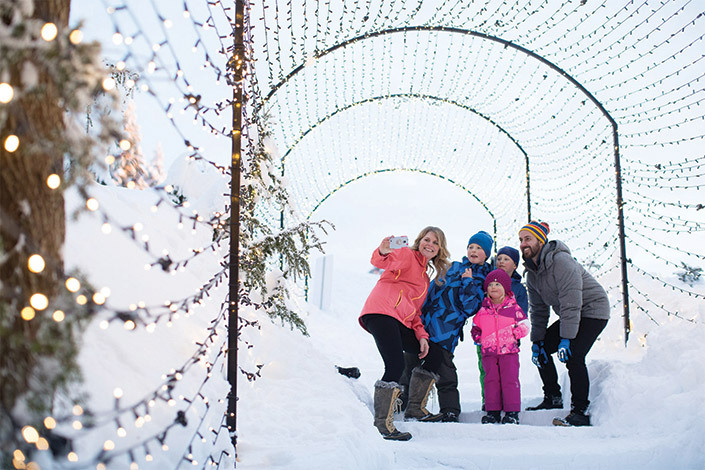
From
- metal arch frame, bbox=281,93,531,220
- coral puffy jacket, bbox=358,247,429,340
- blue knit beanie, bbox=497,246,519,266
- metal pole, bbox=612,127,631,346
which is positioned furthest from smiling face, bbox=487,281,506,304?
metal arch frame, bbox=281,93,531,220

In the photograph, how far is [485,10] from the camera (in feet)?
17.9

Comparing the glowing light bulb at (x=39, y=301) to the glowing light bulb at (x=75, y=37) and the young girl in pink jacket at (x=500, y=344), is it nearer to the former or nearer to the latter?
the glowing light bulb at (x=75, y=37)

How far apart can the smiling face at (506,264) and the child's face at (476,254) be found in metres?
0.12

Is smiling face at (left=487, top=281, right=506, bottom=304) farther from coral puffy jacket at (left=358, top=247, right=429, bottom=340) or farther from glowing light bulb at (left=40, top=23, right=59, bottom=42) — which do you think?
glowing light bulb at (left=40, top=23, right=59, bottom=42)

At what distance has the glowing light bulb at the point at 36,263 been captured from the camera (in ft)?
3.59

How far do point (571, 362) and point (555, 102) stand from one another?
11.0 feet

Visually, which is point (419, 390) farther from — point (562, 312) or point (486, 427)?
point (562, 312)

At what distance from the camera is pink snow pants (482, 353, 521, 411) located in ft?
13.2

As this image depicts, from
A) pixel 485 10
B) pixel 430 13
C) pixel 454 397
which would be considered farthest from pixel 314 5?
pixel 454 397

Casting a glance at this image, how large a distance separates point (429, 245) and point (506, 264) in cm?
67

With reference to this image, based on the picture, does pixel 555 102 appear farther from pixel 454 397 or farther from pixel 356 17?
pixel 454 397

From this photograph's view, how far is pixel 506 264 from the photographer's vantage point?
4371 mm

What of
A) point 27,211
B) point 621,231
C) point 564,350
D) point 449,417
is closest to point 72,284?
point 27,211

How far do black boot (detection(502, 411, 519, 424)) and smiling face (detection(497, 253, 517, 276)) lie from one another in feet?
3.44
